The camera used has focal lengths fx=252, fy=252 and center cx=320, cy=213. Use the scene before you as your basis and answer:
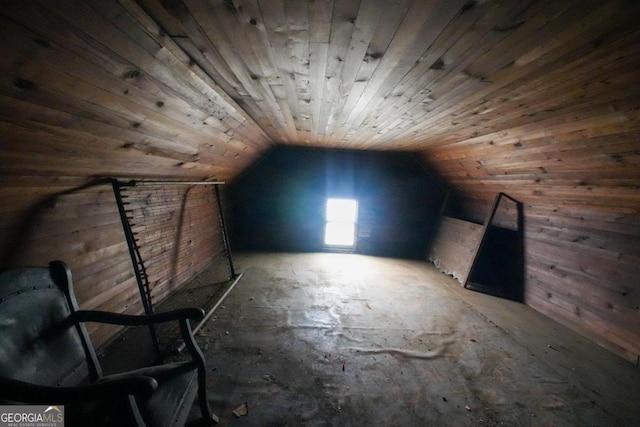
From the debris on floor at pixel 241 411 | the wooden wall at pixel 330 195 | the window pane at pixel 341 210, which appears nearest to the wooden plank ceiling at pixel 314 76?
the debris on floor at pixel 241 411

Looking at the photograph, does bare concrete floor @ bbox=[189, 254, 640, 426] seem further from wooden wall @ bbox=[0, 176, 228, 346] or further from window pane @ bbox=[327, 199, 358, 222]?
window pane @ bbox=[327, 199, 358, 222]

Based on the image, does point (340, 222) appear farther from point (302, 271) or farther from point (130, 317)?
point (130, 317)

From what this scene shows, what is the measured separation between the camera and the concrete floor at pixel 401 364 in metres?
1.76

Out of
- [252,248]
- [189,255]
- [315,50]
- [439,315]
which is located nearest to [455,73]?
[315,50]

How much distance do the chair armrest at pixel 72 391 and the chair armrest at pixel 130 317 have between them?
0.42 meters

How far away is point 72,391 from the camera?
0.93m

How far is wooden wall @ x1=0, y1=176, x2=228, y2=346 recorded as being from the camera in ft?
5.25

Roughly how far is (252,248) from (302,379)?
4062 millimetres

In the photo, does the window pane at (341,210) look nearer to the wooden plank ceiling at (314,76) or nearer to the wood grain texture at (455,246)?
the wood grain texture at (455,246)

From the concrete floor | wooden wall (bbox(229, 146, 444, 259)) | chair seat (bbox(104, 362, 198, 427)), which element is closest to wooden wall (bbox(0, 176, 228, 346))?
the concrete floor

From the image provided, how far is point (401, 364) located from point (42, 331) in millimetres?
2408

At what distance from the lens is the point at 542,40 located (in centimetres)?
119

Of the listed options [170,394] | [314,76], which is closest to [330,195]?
[314,76]

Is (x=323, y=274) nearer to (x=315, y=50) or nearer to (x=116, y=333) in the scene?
(x=116, y=333)
